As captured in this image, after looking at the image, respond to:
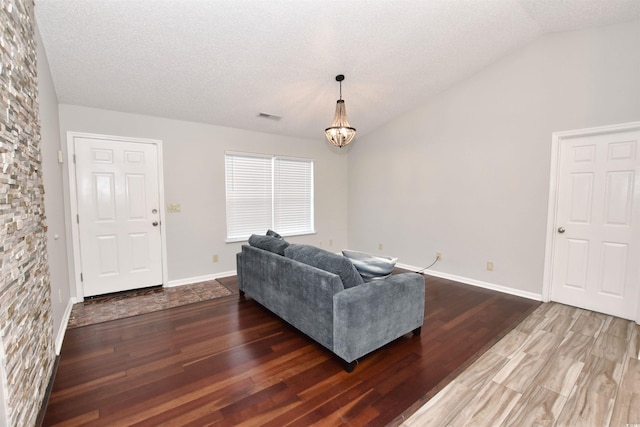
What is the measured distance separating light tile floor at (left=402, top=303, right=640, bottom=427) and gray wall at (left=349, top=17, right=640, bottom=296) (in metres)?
1.12

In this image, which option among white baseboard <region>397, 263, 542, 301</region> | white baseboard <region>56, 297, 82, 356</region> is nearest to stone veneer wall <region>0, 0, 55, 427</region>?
white baseboard <region>56, 297, 82, 356</region>

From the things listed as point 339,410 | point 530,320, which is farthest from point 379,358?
point 530,320

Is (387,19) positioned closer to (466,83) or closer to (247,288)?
(466,83)

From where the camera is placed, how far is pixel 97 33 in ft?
8.07

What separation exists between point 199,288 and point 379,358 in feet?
8.92

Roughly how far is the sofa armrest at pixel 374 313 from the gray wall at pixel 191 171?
9.49 feet

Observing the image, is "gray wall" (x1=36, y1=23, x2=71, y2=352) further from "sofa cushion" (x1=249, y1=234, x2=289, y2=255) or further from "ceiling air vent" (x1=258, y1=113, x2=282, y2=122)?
"ceiling air vent" (x1=258, y1=113, x2=282, y2=122)

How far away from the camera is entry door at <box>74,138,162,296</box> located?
3527mm

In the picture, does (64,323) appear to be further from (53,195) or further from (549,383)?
(549,383)

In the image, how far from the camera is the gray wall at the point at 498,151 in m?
3.04

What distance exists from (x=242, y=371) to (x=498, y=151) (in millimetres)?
3928

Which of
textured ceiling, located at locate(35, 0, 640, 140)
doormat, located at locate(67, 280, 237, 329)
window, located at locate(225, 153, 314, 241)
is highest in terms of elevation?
textured ceiling, located at locate(35, 0, 640, 140)

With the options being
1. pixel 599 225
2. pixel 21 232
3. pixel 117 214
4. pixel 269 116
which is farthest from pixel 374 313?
pixel 117 214

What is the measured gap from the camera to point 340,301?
2.12 metres
